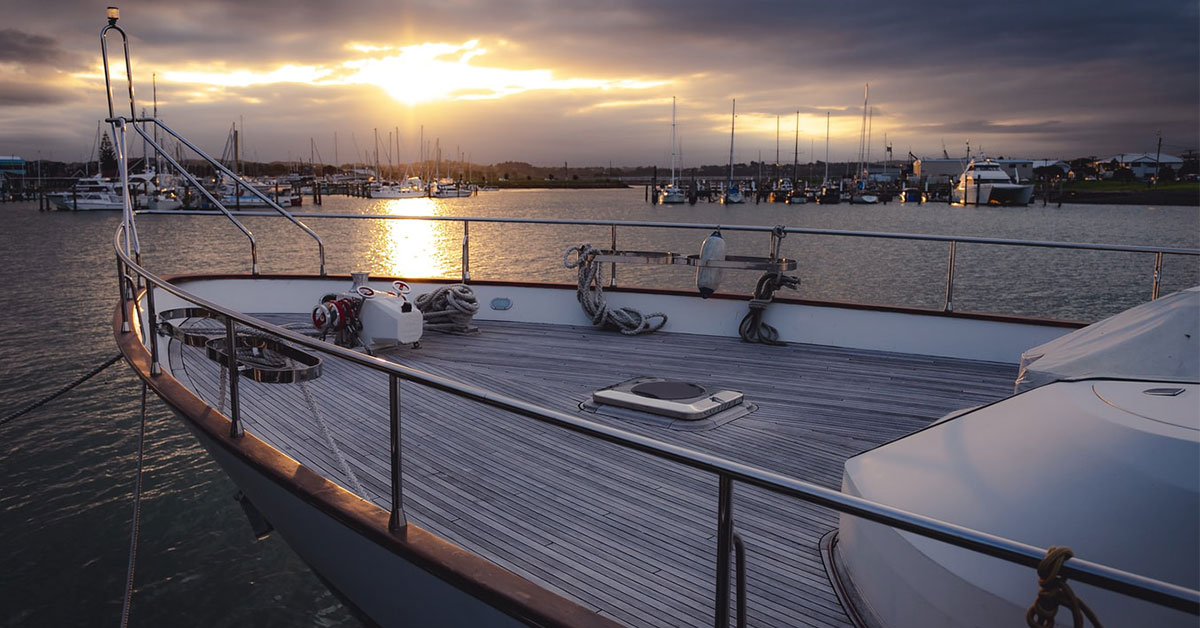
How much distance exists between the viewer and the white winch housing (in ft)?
16.1

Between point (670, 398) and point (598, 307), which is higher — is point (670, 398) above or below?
below

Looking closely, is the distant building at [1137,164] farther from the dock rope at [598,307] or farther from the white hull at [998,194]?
the dock rope at [598,307]

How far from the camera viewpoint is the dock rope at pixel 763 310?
215 inches

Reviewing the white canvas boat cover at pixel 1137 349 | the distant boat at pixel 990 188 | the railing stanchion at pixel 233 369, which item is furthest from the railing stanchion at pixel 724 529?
the distant boat at pixel 990 188

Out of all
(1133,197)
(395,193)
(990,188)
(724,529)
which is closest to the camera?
(724,529)

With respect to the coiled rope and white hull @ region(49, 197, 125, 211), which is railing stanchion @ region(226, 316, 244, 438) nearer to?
the coiled rope

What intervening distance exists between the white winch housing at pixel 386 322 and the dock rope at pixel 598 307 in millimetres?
1316

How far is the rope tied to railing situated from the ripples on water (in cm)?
413

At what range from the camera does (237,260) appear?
26094 mm

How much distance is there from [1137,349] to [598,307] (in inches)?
152

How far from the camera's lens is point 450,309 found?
18.4 feet

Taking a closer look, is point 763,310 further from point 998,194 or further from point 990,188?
point 998,194

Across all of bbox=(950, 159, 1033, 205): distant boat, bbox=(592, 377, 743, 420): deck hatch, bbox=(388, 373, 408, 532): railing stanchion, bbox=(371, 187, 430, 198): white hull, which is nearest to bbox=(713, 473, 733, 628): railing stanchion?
bbox=(388, 373, 408, 532): railing stanchion

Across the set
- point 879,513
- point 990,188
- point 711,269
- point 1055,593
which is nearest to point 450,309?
point 711,269
